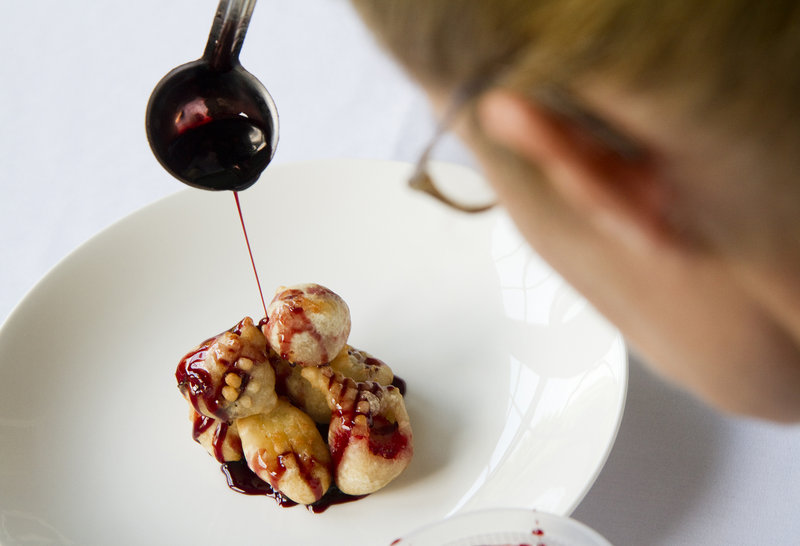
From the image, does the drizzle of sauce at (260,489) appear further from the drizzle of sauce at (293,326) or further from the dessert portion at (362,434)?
the drizzle of sauce at (293,326)

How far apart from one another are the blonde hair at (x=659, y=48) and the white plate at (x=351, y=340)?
0.40m

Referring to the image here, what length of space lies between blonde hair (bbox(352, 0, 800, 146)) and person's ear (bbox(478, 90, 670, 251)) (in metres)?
0.01

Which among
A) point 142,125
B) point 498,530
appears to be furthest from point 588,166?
point 142,125

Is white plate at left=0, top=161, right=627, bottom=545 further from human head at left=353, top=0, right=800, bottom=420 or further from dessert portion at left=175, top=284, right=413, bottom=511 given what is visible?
human head at left=353, top=0, right=800, bottom=420

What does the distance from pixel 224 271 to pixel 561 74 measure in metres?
0.64

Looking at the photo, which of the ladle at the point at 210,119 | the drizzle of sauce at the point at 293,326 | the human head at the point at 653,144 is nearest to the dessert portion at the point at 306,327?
the drizzle of sauce at the point at 293,326

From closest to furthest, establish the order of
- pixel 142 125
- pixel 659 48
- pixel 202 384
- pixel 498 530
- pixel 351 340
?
pixel 659 48 → pixel 498 530 → pixel 202 384 → pixel 351 340 → pixel 142 125

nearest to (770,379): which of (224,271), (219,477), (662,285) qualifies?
(662,285)

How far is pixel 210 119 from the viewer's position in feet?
2.25

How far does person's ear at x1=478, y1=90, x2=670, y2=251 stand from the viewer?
272mm

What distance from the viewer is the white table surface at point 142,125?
2.26 feet

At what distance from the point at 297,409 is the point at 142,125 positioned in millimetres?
552

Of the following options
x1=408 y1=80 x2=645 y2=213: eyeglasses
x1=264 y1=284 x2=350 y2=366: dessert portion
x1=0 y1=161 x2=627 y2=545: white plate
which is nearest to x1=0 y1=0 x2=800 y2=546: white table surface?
x1=0 y1=161 x2=627 y2=545: white plate

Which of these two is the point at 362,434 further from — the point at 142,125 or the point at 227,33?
the point at 142,125
